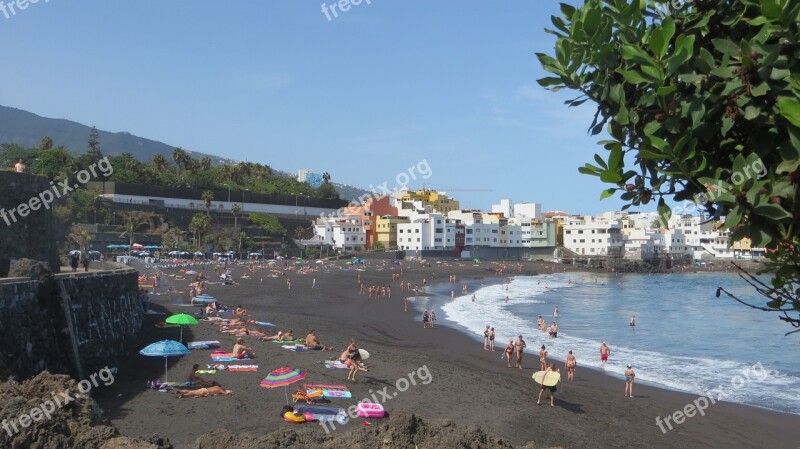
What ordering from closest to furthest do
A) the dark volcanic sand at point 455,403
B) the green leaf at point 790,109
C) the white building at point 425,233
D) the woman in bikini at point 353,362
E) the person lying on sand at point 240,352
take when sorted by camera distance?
the green leaf at point 790,109
the dark volcanic sand at point 455,403
the woman in bikini at point 353,362
the person lying on sand at point 240,352
the white building at point 425,233

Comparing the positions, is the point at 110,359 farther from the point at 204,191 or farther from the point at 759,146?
the point at 204,191

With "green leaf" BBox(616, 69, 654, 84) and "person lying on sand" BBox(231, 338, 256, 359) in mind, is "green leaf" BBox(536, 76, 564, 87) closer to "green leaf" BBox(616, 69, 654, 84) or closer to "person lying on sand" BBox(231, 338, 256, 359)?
"green leaf" BBox(616, 69, 654, 84)

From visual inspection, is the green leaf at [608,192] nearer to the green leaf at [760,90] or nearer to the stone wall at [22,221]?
the green leaf at [760,90]

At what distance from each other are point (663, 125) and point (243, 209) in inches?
3385

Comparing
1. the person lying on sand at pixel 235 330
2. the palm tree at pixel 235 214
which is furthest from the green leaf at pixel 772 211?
the palm tree at pixel 235 214

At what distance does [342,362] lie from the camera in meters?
17.3

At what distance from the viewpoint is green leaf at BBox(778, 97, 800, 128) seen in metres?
2.16

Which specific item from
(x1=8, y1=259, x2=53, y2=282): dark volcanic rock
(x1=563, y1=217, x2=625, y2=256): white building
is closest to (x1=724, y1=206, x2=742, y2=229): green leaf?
(x1=8, y1=259, x2=53, y2=282): dark volcanic rock

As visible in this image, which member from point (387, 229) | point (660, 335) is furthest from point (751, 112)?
point (387, 229)

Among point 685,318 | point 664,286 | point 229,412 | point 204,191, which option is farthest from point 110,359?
point 204,191

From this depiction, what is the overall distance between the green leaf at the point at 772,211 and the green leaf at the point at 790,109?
0.30m

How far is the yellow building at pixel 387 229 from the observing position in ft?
300

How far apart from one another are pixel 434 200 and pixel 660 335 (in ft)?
284

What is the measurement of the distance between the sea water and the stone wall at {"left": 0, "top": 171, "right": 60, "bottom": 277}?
51.0ft
